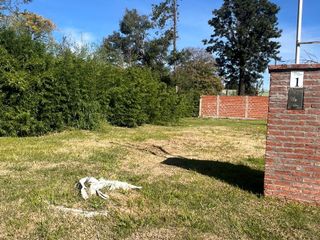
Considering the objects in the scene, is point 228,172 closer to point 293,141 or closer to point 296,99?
point 293,141

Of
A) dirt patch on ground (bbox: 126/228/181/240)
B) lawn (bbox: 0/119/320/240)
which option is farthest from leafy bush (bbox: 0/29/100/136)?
dirt patch on ground (bbox: 126/228/181/240)

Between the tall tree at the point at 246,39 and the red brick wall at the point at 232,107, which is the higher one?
the tall tree at the point at 246,39

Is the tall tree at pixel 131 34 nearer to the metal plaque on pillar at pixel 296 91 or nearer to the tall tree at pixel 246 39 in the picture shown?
the tall tree at pixel 246 39

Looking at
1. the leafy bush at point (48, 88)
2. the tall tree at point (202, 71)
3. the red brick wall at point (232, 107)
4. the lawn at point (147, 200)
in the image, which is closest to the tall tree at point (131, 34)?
the tall tree at point (202, 71)

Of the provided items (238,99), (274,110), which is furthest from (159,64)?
(274,110)

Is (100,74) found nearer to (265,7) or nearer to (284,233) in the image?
(284,233)

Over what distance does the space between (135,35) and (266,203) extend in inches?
1500

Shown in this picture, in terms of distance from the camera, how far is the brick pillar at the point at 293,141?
13.7ft

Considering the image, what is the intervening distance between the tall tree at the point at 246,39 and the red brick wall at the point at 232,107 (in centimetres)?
1242

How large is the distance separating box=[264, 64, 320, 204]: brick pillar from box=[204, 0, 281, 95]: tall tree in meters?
36.1

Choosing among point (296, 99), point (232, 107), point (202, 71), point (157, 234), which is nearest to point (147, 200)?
point (157, 234)

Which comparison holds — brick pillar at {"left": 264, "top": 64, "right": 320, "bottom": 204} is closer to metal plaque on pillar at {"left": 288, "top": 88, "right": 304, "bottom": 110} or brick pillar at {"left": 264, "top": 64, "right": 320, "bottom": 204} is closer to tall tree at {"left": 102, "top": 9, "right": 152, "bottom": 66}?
metal plaque on pillar at {"left": 288, "top": 88, "right": 304, "bottom": 110}

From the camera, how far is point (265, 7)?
40344mm

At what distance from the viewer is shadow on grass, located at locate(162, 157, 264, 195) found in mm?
5131
